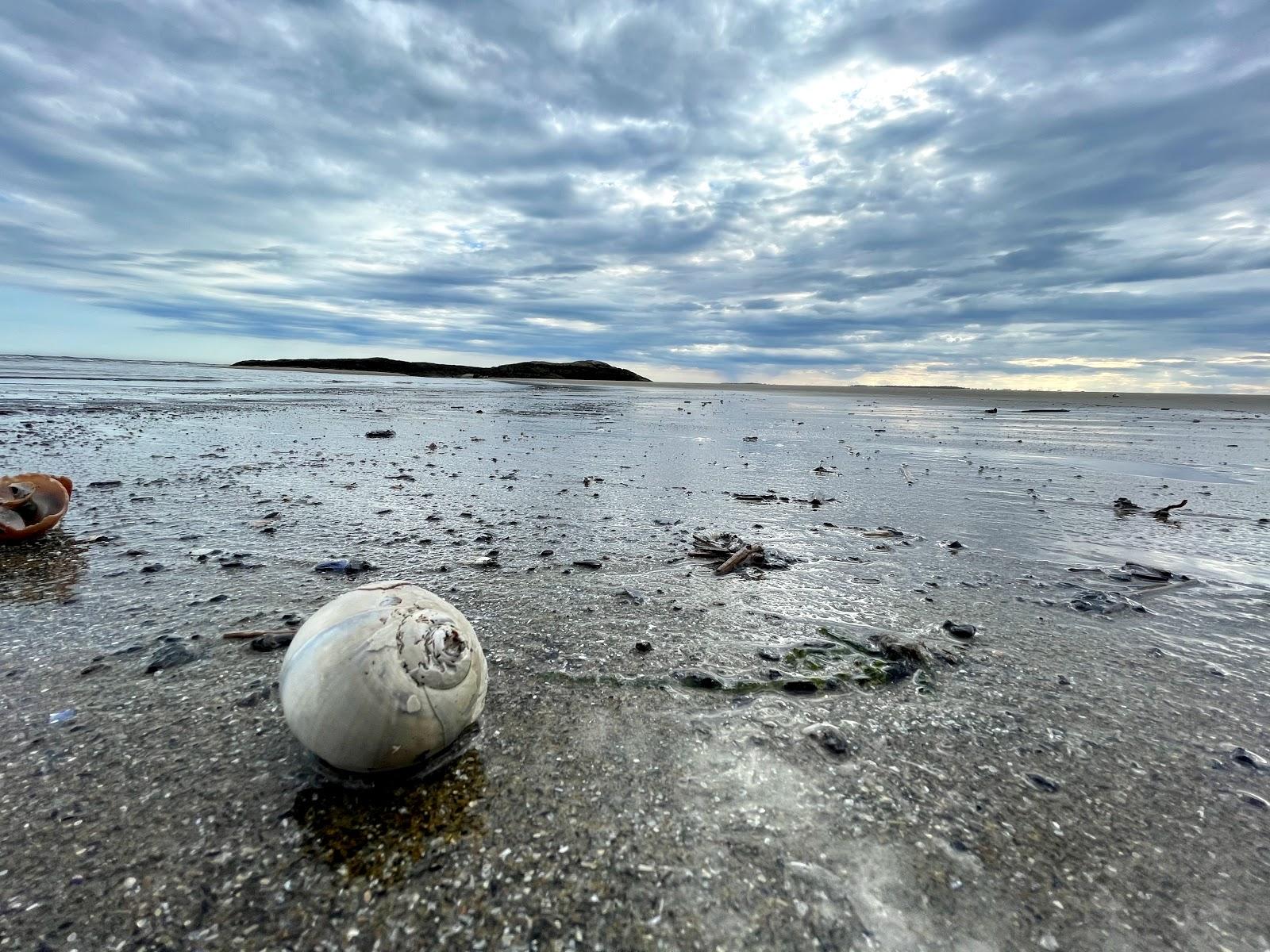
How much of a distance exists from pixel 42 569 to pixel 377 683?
402 cm

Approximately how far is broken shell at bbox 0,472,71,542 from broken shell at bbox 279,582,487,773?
4.28m

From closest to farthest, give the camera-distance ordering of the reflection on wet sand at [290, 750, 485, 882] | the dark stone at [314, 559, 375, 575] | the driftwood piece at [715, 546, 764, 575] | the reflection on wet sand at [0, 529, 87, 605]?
the reflection on wet sand at [290, 750, 485, 882] → the reflection on wet sand at [0, 529, 87, 605] → the dark stone at [314, 559, 375, 575] → the driftwood piece at [715, 546, 764, 575]

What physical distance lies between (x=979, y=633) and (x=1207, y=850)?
1740mm

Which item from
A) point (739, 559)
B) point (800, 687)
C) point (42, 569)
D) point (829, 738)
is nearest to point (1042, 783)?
point (829, 738)

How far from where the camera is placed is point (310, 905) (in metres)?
1.79

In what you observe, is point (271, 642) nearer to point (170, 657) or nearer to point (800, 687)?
point (170, 657)

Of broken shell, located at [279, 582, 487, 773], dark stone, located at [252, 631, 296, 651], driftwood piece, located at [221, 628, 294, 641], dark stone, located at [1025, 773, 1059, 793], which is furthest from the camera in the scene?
driftwood piece, located at [221, 628, 294, 641]

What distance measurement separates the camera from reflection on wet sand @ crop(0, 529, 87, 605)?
156 inches

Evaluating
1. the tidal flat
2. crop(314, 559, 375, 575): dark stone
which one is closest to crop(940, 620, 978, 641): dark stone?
the tidal flat

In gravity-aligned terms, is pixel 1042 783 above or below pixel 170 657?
above

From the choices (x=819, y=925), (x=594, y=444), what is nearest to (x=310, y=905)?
(x=819, y=925)

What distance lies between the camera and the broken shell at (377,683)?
7.09ft

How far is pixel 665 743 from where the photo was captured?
103 inches

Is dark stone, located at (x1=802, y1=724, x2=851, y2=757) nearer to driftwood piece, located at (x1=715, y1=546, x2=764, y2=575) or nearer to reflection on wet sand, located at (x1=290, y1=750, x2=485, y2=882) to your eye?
reflection on wet sand, located at (x1=290, y1=750, x2=485, y2=882)
